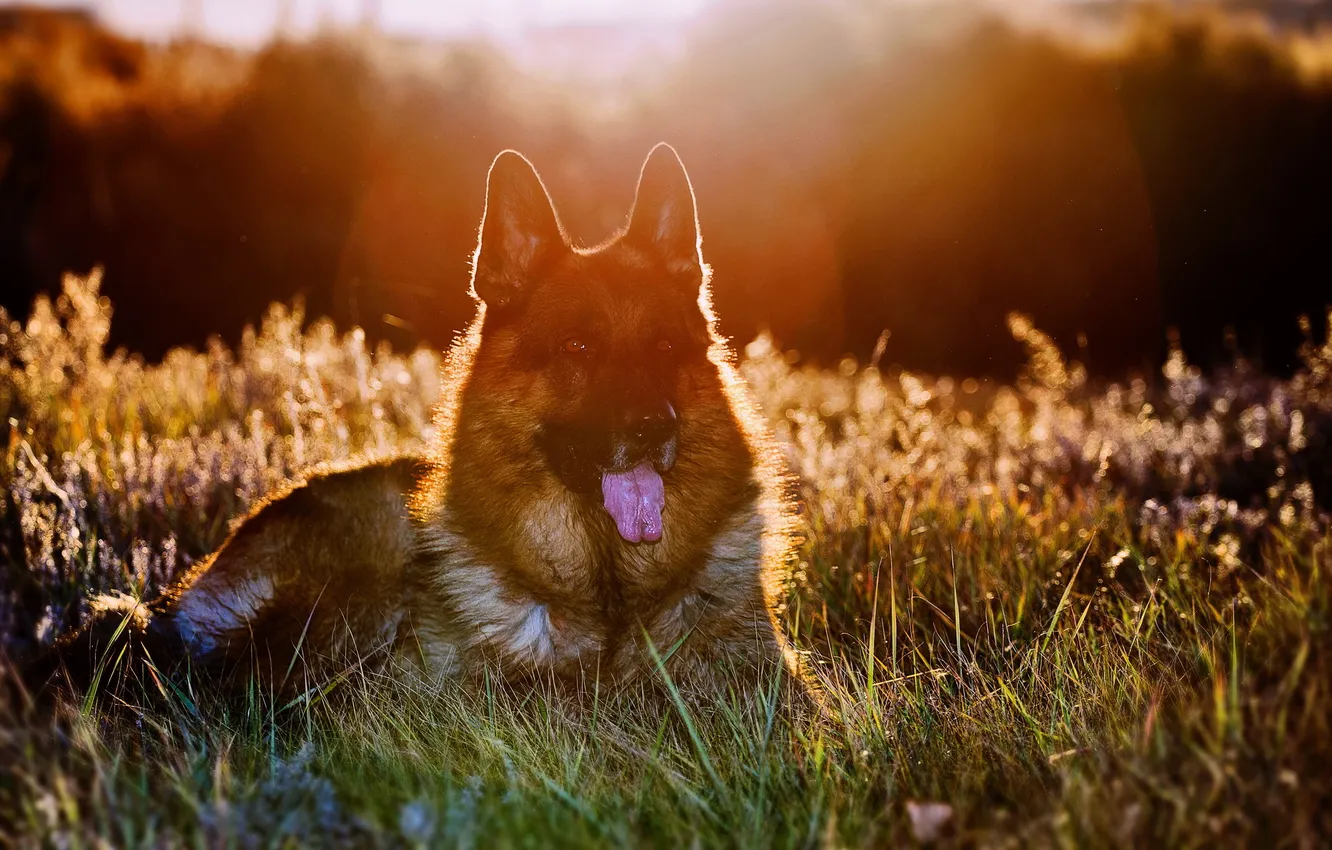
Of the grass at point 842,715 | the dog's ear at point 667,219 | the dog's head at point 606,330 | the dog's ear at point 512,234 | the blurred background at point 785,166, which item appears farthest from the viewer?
the blurred background at point 785,166

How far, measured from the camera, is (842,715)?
306cm

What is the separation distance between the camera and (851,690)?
139 inches

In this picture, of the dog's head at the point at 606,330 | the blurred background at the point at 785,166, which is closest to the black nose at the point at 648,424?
the dog's head at the point at 606,330

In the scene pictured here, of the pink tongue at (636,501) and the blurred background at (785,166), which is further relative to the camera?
the blurred background at (785,166)

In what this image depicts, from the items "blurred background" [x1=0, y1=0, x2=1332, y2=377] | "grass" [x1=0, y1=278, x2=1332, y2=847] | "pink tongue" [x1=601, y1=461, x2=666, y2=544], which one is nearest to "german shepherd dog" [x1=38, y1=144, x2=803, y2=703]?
"pink tongue" [x1=601, y1=461, x2=666, y2=544]

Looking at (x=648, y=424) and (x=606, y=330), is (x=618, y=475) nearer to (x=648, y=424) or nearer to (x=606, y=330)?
(x=648, y=424)

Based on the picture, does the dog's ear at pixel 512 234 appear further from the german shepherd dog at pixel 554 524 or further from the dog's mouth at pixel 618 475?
the dog's mouth at pixel 618 475

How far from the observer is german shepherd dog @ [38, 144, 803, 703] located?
3721 millimetres

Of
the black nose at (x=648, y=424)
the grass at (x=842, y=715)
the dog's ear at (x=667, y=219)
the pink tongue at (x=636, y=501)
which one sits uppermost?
the dog's ear at (x=667, y=219)

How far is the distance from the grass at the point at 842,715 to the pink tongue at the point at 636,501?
60 cm

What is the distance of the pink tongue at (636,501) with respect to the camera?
3689mm

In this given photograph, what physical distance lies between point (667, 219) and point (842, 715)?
207 cm

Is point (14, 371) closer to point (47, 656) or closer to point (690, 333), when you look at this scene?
point (47, 656)

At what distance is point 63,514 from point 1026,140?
14.5 metres
